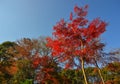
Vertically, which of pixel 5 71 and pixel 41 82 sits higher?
pixel 5 71

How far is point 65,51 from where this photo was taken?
53.2ft

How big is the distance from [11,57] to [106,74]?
14576 millimetres

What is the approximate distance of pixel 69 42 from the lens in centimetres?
1600

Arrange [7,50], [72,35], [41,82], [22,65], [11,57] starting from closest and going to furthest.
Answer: [72,35] → [41,82] → [22,65] → [11,57] → [7,50]

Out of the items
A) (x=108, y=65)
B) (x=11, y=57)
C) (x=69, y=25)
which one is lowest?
(x=108, y=65)

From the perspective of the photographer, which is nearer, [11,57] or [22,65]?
[22,65]

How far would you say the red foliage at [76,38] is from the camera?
15977 mm

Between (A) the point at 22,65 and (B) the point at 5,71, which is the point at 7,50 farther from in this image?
(A) the point at 22,65

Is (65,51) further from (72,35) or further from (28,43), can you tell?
(28,43)

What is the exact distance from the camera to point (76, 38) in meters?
16.0

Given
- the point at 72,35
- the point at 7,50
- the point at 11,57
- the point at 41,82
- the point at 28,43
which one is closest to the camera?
the point at 72,35

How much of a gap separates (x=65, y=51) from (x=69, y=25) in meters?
2.01

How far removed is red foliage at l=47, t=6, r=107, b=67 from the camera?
16.0m

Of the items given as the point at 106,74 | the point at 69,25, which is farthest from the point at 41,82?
the point at 106,74
